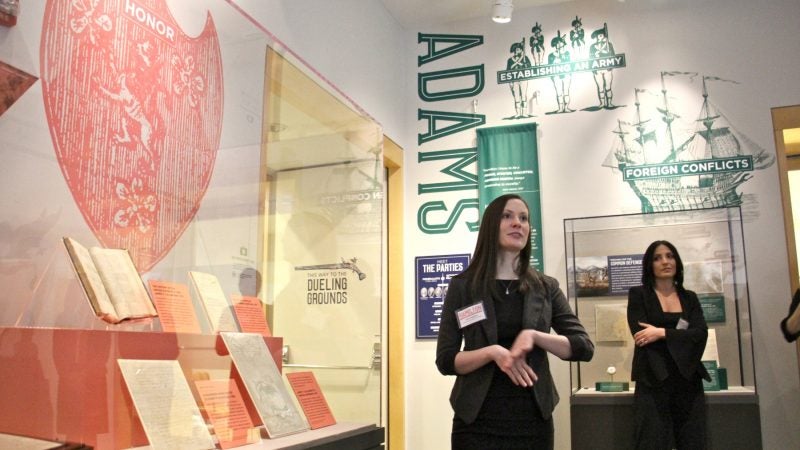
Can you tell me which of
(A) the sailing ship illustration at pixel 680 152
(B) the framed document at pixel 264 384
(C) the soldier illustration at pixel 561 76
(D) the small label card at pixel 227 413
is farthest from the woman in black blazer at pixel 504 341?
(C) the soldier illustration at pixel 561 76

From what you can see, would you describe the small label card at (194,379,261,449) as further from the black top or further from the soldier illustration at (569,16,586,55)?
the soldier illustration at (569,16,586,55)

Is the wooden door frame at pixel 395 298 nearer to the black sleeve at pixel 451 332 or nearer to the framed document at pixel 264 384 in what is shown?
the black sleeve at pixel 451 332

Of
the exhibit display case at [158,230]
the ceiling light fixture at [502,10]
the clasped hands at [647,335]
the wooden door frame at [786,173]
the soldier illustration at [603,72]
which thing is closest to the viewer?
the exhibit display case at [158,230]

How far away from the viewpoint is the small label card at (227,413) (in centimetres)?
154

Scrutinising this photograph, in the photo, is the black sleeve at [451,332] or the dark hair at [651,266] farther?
the dark hair at [651,266]

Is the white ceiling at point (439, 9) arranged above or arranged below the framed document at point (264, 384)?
above

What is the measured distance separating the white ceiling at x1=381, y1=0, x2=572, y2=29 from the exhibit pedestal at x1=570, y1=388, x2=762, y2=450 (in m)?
3.04

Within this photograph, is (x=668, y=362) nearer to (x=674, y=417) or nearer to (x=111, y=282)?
(x=674, y=417)

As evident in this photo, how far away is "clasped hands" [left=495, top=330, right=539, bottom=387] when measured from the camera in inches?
79.3

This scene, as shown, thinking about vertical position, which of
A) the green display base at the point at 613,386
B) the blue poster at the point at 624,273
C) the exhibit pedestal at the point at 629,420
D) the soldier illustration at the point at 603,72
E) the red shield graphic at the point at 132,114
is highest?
the soldier illustration at the point at 603,72

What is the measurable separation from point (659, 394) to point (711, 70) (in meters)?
2.49

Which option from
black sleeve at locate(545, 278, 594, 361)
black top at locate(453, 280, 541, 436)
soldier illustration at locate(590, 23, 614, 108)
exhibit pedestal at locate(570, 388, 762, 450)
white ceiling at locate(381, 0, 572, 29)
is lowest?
exhibit pedestal at locate(570, 388, 762, 450)

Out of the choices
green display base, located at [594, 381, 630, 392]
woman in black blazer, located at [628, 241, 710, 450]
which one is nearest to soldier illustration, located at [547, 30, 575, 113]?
woman in black blazer, located at [628, 241, 710, 450]

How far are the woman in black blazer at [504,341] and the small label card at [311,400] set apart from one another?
415mm
